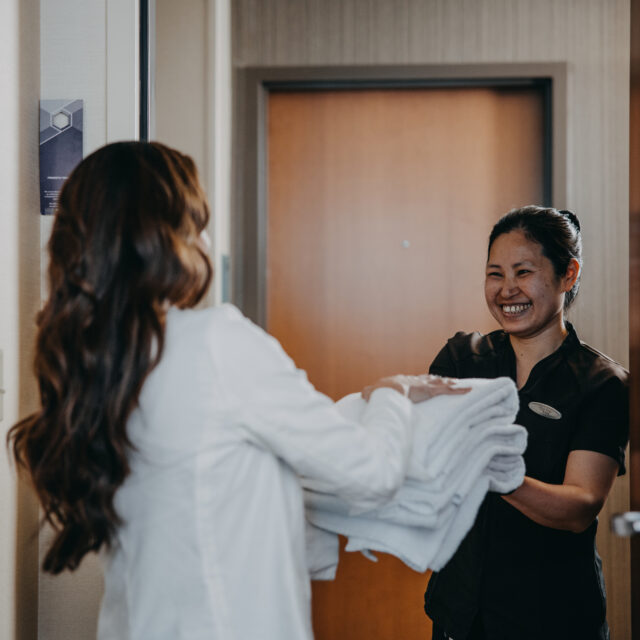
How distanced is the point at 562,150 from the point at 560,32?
380mm

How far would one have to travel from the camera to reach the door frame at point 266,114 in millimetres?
2035

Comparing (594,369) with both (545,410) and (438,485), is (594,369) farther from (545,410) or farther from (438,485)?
(438,485)

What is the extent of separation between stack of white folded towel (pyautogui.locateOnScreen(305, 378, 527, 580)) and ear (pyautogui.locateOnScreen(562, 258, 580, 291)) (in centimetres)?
43

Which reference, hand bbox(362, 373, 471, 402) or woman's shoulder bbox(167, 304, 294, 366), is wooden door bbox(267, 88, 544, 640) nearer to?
hand bbox(362, 373, 471, 402)

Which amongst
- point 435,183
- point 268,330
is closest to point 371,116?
point 435,183

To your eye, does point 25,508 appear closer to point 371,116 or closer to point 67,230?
point 67,230

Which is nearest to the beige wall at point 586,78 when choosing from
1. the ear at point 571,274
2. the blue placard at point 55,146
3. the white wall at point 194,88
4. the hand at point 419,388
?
the white wall at point 194,88

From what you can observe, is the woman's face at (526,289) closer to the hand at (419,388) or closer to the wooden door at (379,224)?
the hand at (419,388)

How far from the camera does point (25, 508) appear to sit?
1146mm

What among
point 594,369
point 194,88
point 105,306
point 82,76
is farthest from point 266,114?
point 105,306

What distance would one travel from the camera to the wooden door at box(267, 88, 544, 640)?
83.0 inches

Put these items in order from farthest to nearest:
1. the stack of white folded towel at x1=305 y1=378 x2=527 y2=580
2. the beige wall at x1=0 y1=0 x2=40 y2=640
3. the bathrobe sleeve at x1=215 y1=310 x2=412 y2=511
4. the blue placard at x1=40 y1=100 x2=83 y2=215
Result: the blue placard at x1=40 y1=100 x2=83 y2=215 < the beige wall at x1=0 y1=0 x2=40 y2=640 < the stack of white folded towel at x1=305 y1=378 x2=527 y2=580 < the bathrobe sleeve at x1=215 y1=310 x2=412 y2=511

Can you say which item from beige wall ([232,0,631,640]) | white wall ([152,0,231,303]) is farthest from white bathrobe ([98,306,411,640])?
beige wall ([232,0,631,640])

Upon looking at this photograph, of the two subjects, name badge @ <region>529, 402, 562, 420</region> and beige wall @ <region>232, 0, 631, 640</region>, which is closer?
name badge @ <region>529, 402, 562, 420</region>
